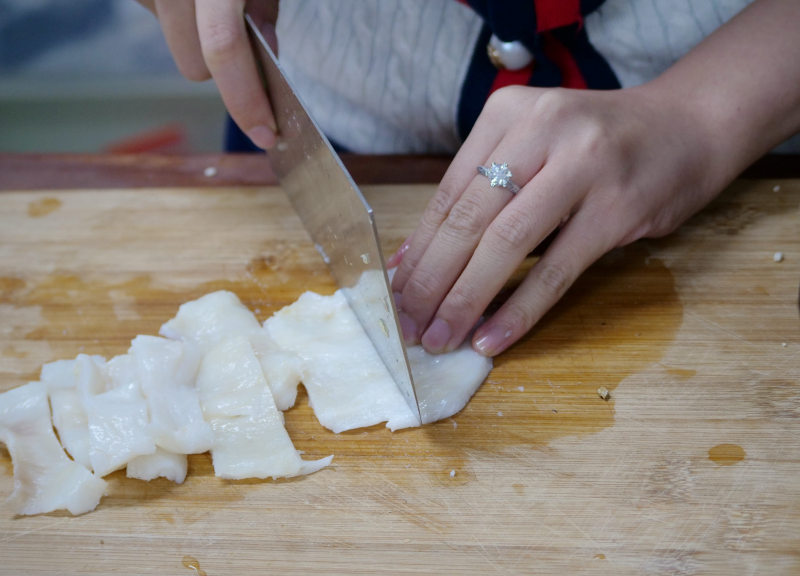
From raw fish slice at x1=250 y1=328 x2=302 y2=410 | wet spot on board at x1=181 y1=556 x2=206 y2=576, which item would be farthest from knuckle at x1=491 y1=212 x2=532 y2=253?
wet spot on board at x1=181 y1=556 x2=206 y2=576

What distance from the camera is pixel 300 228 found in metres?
1.78

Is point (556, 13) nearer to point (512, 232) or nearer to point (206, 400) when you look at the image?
point (512, 232)

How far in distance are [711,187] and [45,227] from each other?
1618 mm

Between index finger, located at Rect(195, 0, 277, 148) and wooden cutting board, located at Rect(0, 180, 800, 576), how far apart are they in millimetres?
344

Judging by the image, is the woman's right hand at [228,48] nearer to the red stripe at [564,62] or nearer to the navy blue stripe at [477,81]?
the navy blue stripe at [477,81]

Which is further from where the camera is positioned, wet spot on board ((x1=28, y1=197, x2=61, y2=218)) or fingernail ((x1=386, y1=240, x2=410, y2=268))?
wet spot on board ((x1=28, y1=197, x2=61, y2=218))

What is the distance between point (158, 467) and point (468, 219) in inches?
28.7

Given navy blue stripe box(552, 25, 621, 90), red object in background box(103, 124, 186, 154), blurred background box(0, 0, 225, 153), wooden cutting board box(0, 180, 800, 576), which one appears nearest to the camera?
wooden cutting board box(0, 180, 800, 576)

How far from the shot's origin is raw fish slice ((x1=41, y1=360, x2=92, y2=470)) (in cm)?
133

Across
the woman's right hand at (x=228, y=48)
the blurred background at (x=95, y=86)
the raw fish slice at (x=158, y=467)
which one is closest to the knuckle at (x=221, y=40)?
the woman's right hand at (x=228, y=48)

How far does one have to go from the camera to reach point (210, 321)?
1.51m

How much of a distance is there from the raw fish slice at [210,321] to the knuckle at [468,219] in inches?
19.0

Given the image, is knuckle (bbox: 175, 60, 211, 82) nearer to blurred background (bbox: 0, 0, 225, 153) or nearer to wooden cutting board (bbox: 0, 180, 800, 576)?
wooden cutting board (bbox: 0, 180, 800, 576)

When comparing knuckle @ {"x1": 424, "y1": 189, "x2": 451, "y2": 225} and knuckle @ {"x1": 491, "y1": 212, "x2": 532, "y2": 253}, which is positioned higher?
knuckle @ {"x1": 491, "y1": 212, "x2": 532, "y2": 253}
